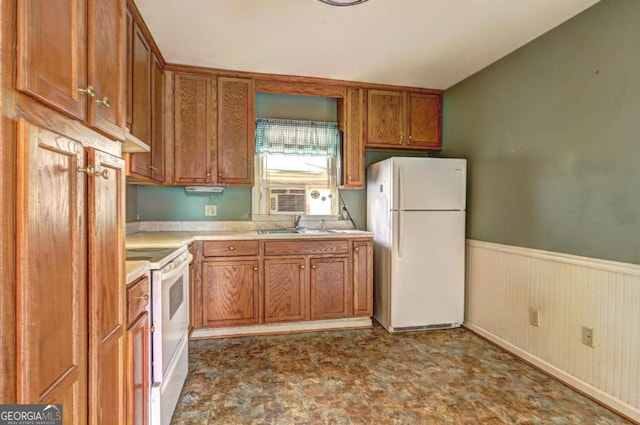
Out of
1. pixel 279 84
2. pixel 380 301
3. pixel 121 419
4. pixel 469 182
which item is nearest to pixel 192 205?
pixel 279 84

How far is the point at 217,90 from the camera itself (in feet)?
10.1

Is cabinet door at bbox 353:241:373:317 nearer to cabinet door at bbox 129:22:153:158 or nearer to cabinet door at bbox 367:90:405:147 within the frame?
cabinet door at bbox 367:90:405:147

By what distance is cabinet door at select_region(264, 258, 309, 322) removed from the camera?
302 cm

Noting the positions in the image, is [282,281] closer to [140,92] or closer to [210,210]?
[210,210]

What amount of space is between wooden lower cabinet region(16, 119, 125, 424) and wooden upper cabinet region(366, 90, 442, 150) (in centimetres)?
269

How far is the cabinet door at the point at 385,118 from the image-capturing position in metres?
3.43

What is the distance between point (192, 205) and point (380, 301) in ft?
6.78

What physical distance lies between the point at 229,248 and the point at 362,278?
126 centimetres

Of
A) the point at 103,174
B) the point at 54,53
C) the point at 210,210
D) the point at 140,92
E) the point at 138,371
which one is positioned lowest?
the point at 138,371

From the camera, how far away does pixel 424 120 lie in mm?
3566

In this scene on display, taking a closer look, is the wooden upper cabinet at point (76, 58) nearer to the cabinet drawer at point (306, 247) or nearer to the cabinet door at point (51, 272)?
the cabinet door at point (51, 272)

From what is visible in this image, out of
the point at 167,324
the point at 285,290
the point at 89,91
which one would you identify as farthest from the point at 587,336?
the point at 89,91

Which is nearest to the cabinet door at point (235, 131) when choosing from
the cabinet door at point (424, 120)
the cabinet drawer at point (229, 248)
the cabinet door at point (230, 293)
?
the cabinet drawer at point (229, 248)

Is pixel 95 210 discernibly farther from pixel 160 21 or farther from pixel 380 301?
pixel 380 301
